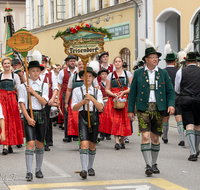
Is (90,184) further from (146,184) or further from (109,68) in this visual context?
(109,68)

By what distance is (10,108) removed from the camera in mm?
10164

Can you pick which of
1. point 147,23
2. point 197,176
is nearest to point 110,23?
point 147,23

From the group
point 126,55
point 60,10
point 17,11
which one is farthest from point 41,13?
point 17,11

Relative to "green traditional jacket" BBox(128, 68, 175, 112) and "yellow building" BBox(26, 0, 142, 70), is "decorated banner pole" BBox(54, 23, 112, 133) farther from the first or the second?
"yellow building" BBox(26, 0, 142, 70)

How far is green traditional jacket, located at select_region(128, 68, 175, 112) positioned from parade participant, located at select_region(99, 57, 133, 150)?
2751 millimetres

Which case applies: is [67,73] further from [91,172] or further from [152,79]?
[91,172]

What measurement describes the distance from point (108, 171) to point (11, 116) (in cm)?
326

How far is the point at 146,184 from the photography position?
6.65 m

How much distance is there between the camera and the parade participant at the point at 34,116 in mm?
7074

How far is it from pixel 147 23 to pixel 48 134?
14.1m

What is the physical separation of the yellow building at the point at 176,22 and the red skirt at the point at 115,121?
10105 mm

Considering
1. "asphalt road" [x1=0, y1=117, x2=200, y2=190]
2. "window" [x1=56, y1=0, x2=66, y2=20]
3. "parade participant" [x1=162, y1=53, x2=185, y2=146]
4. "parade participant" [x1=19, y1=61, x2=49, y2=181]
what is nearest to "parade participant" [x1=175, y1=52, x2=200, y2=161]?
"asphalt road" [x1=0, y1=117, x2=200, y2=190]

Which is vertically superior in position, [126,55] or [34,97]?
[126,55]

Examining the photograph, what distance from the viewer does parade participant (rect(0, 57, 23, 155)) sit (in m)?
9.91
